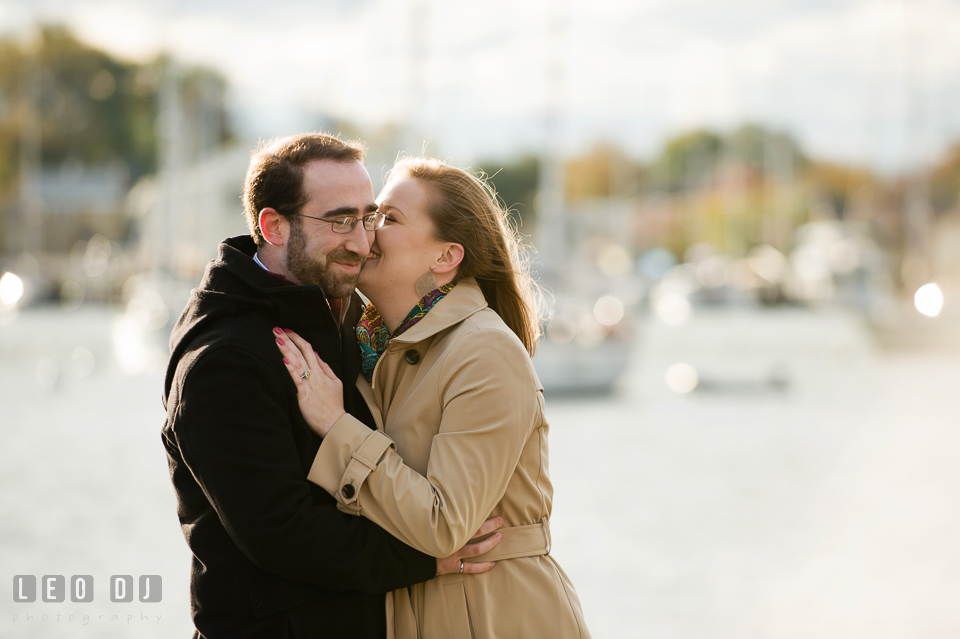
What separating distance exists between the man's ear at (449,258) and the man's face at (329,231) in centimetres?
26

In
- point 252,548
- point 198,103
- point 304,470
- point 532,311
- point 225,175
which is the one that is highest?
point 198,103

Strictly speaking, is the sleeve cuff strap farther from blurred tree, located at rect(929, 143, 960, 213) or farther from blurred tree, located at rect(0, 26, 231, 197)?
blurred tree, located at rect(0, 26, 231, 197)

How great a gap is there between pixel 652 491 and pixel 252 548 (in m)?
12.0

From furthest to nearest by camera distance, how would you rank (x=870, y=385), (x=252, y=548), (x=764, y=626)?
(x=870, y=385), (x=764, y=626), (x=252, y=548)

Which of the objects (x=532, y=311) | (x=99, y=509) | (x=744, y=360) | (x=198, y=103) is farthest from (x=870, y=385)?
(x=198, y=103)

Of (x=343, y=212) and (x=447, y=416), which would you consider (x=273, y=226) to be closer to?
(x=343, y=212)

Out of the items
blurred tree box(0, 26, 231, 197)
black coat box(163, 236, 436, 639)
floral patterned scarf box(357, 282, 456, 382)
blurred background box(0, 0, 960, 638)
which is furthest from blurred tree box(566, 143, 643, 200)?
black coat box(163, 236, 436, 639)

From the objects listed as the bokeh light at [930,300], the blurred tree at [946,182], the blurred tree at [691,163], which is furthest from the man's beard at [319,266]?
the blurred tree at [691,163]

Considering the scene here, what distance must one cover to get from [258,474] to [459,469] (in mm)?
560

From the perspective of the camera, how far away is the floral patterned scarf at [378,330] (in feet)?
Answer: 9.78

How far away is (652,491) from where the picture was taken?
1383 cm

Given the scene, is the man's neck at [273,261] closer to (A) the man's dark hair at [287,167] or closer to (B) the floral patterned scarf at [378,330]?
(A) the man's dark hair at [287,167]

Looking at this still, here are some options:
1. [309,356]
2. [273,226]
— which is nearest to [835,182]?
[273,226]

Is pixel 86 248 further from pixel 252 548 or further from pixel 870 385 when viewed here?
pixel 252 548
